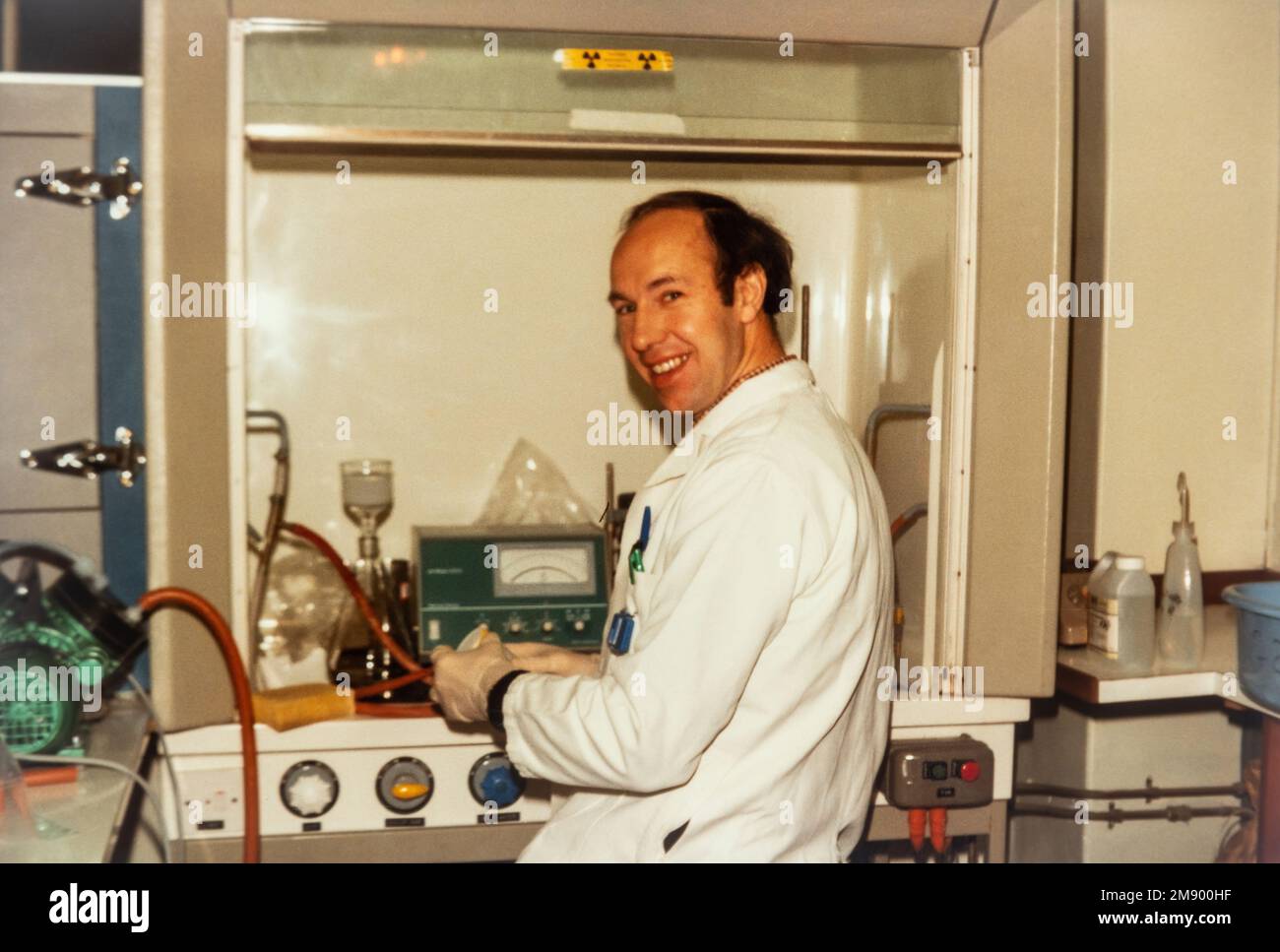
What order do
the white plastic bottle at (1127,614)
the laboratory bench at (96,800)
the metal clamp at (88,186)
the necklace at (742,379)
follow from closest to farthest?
the laboratory bench at (96,800)
the necklace at (742,379)
the metal clamp at (88,186)
the white plastic bottle at (1127,614)

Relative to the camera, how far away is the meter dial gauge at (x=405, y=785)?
5.15 feet

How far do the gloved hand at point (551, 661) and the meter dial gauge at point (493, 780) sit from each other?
0.49ft

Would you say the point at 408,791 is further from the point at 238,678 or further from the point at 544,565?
the point at 544,565

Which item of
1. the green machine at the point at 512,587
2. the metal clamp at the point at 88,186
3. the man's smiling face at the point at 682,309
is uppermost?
the metal clamp at the point at 88,186

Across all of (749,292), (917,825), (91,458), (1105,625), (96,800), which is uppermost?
(749,292)

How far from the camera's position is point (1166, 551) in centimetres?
188

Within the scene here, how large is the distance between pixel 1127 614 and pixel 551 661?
85 cm

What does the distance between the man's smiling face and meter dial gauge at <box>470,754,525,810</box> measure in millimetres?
540

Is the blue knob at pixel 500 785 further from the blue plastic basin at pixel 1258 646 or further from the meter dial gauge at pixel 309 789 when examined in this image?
the blue plastic basin at pixel 1258 646

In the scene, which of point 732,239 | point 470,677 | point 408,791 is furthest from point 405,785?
point 732,239

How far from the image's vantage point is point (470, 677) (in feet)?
4.68

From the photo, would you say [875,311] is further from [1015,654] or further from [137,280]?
[137,280]

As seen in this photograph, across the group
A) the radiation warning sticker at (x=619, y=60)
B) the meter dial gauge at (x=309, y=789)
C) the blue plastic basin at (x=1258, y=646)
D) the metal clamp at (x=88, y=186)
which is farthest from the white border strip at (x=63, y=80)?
the blue plastic basin at (x=1258, y=646)

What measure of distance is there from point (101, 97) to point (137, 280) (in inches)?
9.8
